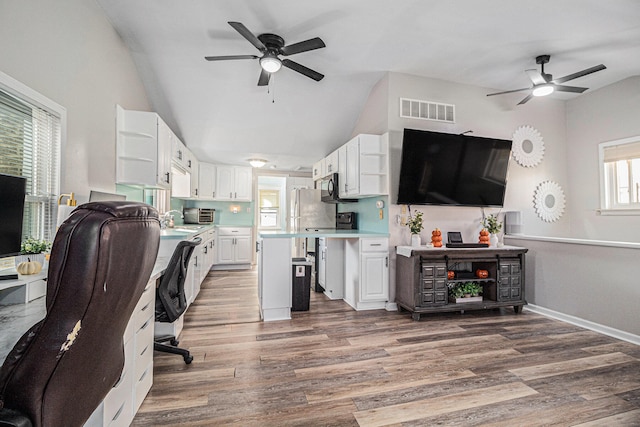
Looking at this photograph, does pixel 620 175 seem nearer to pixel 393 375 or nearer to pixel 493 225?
pixel 493 225

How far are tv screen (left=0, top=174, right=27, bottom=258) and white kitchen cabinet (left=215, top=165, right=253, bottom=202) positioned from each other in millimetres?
4938

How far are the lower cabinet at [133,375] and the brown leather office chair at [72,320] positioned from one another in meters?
0.61

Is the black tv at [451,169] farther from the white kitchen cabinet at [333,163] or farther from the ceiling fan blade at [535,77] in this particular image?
the white kitchen cabinet at [333,163]

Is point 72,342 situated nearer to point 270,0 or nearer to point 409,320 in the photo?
point 270,0

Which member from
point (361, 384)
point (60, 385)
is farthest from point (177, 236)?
point (60, 385)

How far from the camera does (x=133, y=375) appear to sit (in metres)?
1.61

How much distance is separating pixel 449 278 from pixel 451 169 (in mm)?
1373

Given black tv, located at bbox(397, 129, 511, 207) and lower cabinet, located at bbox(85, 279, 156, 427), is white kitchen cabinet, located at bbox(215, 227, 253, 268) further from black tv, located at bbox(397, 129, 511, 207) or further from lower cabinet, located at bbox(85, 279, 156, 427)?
lower cabinet, located at bbox(85, 279, 156, 427)

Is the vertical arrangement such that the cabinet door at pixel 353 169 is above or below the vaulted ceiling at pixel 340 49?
below

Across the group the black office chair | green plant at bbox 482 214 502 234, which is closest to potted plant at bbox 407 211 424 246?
green plant at bbox 482 214 502 234

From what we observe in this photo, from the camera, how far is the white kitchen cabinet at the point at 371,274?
356 cm

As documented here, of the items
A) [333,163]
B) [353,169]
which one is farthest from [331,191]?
[353,169]

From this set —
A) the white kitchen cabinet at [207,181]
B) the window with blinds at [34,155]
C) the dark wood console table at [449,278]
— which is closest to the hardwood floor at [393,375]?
the dark wood console table at [449,278]

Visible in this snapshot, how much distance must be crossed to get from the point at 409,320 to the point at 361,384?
148 cm
